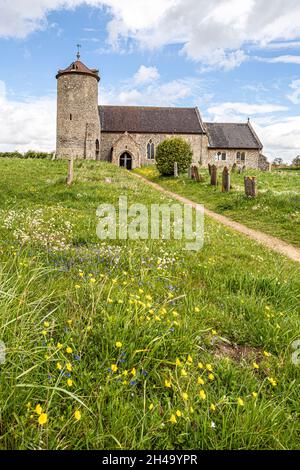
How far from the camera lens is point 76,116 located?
43625mm

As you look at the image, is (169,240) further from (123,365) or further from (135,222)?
(123,365)

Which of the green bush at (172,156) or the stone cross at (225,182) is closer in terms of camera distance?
the stone cross at (225,182)

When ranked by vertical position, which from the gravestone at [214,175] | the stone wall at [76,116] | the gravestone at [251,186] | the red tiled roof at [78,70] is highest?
the red tiled roof at [78,70]

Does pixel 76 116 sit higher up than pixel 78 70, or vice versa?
pixel 78 70

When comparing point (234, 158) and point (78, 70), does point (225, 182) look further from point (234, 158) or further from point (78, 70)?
point (234, 158)

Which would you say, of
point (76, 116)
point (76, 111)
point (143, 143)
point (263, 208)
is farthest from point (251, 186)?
point (143, 143)

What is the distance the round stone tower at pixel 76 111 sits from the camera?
141 feet

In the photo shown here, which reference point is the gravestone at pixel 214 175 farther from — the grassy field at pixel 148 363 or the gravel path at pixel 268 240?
the grassy field at pixel 148 363

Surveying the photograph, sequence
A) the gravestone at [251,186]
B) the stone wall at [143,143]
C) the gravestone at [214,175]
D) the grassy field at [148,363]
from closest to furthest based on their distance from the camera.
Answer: the grassy field at [148,363] → the gravestone at [251,186] → the gravestone at [214,175] → the stone wall at [143,143]

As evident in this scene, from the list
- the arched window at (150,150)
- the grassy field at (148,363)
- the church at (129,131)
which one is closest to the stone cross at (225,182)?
the grassy field at (148,363)

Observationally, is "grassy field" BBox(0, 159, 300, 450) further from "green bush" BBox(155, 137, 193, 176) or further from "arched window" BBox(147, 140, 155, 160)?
"arched window" BBox(147, 140, 155, 160)

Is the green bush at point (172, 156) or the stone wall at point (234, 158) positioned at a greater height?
the stone wall at point (234, 158)

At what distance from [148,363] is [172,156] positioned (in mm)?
26629
